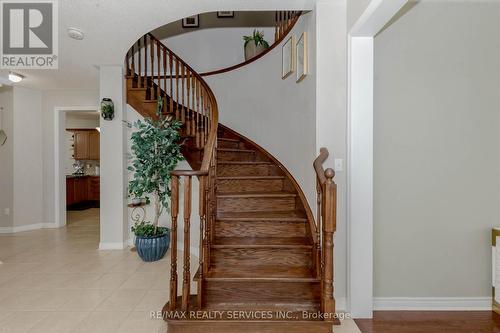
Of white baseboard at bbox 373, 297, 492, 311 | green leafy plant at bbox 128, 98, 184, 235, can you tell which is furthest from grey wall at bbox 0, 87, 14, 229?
white baseboard at bbox 373, 297, 492, 311

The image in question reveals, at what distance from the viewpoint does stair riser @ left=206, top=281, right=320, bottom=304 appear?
7.36ft

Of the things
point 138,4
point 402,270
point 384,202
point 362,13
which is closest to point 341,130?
point 384,202

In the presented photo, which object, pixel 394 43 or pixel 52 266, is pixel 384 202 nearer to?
pixel 394 43

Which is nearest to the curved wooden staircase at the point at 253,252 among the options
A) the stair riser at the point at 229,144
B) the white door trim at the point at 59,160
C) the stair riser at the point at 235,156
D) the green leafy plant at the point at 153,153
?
the stair riser at the point at 235,156

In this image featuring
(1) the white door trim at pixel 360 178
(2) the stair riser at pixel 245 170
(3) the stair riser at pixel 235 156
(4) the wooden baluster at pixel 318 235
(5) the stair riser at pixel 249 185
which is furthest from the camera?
(3) the stair riser at pixel 235 156

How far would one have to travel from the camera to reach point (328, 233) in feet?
6.59

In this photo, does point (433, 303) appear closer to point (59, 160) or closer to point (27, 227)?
point (59, 160)

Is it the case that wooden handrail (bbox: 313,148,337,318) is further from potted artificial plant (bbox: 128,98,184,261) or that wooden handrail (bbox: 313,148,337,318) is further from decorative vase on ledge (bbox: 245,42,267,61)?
decorative vase on ledge (bbox: 245,42,267,61)

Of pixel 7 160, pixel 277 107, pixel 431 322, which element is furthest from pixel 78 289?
pixel 7 160

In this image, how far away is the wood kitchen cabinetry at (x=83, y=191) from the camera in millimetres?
7637

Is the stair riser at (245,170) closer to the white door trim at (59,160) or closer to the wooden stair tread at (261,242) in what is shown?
the wooden stair tread at (261,242)

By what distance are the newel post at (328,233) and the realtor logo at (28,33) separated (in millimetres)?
2973

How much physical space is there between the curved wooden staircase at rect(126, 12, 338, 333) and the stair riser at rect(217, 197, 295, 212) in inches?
0.4

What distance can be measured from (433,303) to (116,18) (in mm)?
4000
